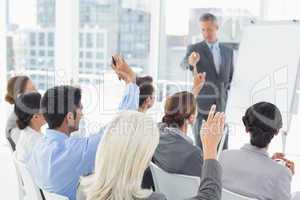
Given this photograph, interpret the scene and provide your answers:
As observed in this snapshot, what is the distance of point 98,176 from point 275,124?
3.64 ft

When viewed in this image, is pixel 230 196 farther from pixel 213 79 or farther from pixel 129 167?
pixel 213 79

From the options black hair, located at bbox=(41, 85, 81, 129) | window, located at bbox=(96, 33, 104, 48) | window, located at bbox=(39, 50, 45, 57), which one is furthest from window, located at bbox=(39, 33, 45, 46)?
black hair, located at bbox=(41, 85, 81, 129)

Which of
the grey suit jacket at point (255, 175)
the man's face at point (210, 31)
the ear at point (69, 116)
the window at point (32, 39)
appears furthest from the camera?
the window at point (32, 39)

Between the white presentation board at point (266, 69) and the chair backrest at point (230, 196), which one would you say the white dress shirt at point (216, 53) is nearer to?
the white presentation board at point (266, 69)

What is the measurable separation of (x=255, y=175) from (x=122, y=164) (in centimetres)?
81

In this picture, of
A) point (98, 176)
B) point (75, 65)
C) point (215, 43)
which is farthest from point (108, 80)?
point (98, 176)

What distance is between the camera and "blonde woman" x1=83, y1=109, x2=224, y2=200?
1.43 meters

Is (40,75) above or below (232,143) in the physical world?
above

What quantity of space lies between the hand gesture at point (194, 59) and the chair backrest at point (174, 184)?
2.17 meters

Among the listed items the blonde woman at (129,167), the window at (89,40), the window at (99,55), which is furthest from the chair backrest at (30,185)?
the window at (89,40)

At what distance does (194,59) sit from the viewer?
4262 mm

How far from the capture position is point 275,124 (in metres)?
2.22

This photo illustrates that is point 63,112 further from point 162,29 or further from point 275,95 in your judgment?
point 162,29

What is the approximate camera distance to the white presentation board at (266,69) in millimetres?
3682
